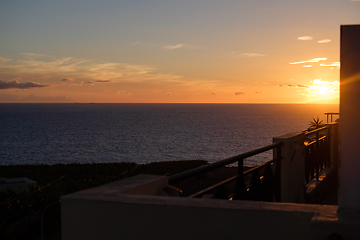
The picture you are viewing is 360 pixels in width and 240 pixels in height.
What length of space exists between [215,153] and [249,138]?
30.1 metres

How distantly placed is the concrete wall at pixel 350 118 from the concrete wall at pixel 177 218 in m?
0.14

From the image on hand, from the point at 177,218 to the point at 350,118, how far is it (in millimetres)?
1221

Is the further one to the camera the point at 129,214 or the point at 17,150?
the point at 17,150

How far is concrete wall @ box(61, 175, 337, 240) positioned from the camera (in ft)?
6.30

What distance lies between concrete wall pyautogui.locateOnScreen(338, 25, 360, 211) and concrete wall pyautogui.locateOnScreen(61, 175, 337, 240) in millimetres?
138

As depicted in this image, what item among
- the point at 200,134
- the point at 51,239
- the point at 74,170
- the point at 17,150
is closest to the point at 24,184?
the point at 51,239

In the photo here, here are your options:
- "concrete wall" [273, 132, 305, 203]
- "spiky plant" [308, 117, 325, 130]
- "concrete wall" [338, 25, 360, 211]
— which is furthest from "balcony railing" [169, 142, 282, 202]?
"spiky plant" [308, 117, 325, 130]

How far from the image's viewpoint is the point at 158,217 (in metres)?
2.08

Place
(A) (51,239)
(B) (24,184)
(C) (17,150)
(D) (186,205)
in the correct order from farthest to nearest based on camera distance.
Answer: (C) (17,150) < (B) (24,184) < (A) (51,239) < (D) (186,205)

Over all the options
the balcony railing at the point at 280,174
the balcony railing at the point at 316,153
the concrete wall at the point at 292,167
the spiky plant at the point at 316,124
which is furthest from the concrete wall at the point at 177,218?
the spiky plant at the point at 316,124

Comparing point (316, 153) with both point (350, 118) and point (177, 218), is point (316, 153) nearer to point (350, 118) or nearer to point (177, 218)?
point (350, 118)

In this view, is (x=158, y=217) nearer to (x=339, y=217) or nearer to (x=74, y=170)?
(x=339, y=217)

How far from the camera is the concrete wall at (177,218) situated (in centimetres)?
192

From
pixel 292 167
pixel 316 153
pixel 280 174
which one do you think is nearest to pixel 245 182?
pixel 280 174
